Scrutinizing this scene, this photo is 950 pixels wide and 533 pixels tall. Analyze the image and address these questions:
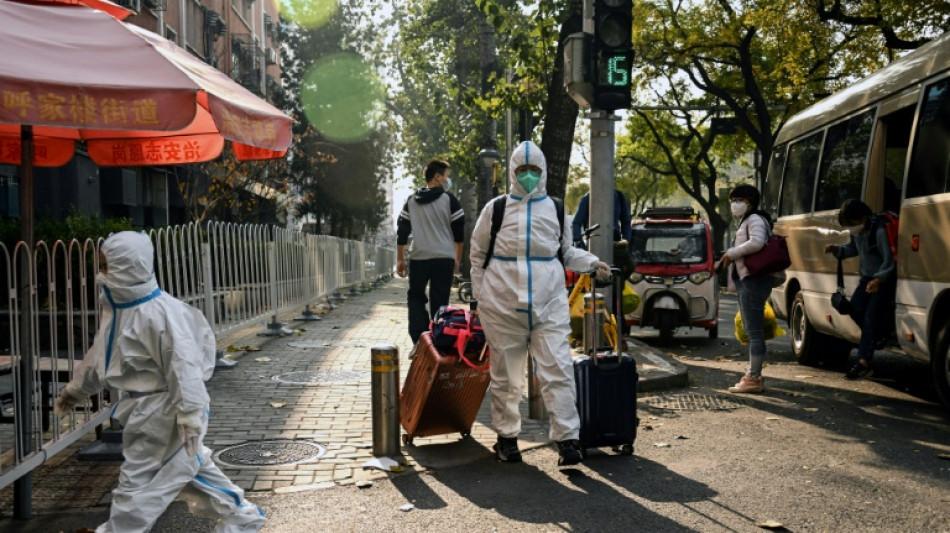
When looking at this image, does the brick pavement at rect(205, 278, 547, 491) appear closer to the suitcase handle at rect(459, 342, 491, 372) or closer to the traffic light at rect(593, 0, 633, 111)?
the suitcase handle at rect(459, 342, 491, 372)

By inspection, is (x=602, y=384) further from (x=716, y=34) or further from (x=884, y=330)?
(x=716, y=34)

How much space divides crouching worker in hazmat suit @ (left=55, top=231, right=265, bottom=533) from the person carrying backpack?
610cm

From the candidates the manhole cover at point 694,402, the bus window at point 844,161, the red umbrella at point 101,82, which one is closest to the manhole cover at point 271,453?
the red umbrella at point 101,82

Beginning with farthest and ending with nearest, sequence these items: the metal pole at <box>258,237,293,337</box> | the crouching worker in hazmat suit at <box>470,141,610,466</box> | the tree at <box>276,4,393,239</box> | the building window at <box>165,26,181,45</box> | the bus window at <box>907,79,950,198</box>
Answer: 1. the tree at <box>276,4,393,239</box>
2. the building window at <box>165,26,181,45</box>
3. the metal pole at <box>258,237,293,337</box>
4. the bus window at <box>907,79,950,198</box>
5. the crouching worker in hazmat suit at <box>470,141,610,466</box>

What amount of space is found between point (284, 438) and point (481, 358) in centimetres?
157

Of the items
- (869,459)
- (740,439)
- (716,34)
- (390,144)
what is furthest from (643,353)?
(390,144)

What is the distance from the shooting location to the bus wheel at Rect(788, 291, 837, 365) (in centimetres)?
1039

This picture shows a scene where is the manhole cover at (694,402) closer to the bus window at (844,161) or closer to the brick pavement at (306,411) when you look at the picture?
the brick pavement at (306,411)

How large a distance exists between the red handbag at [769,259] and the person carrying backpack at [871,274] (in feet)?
2.11

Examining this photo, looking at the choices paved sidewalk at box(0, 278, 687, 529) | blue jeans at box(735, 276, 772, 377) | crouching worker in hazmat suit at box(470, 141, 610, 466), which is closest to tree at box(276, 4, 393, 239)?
paved sidewalk at box(0, 278, 687, 529)

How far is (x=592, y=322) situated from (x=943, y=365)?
2.89 metres

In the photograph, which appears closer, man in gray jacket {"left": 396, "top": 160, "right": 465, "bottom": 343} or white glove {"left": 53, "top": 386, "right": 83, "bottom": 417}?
white glove {"left": 53, "top": 386, "right": 83, "bottom": 417}

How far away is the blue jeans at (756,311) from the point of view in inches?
331

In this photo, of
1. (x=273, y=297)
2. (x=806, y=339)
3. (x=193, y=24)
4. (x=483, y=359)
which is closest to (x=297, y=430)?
(x=483, y=359)
